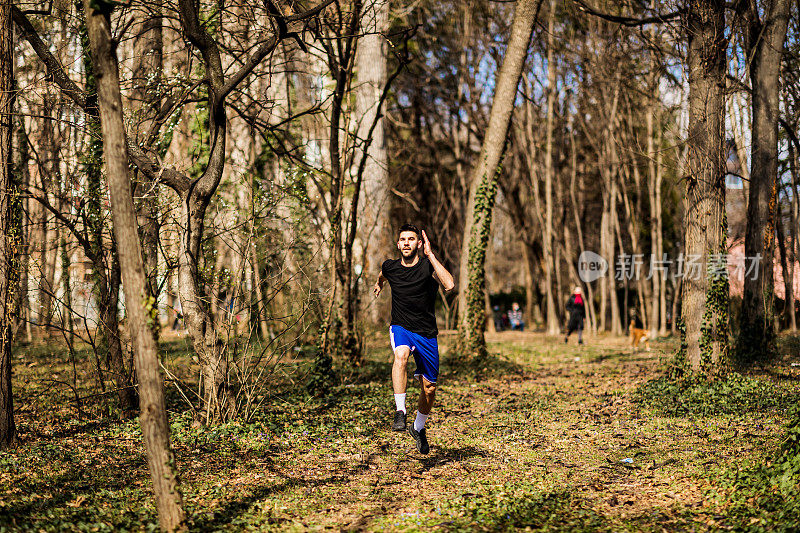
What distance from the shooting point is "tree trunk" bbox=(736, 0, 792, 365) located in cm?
1279

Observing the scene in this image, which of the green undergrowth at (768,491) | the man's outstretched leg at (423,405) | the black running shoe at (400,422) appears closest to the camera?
the green undergrowth at (768,491)

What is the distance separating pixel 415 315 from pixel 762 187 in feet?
30.2

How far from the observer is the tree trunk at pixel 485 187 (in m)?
13.7

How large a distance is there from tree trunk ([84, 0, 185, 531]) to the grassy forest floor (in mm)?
457

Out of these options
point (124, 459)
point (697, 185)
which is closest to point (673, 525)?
point (124, 459)

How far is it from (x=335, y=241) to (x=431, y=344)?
15.4ft

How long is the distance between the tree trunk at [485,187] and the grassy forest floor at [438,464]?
113 inches

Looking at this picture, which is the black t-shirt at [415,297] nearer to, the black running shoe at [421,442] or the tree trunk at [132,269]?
the black running shoe at [421,442]

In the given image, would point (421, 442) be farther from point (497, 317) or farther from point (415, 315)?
point (497, 317)

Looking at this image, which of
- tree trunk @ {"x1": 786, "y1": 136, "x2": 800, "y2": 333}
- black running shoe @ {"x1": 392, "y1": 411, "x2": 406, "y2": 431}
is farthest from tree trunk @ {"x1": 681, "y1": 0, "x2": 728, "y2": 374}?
tree trunk @ {"x1": 786, "y1": 136, "x2": 800, "y2": 333}

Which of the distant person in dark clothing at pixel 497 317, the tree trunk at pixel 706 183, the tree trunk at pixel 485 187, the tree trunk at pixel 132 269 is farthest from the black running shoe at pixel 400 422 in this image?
the distant person in dark clothing at pixel 497 317

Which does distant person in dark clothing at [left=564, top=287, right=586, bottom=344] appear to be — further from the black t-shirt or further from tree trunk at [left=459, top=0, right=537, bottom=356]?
the black t-shirt

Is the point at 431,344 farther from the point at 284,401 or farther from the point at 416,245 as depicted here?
the point at 284,401

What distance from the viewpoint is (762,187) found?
13.0 metres
